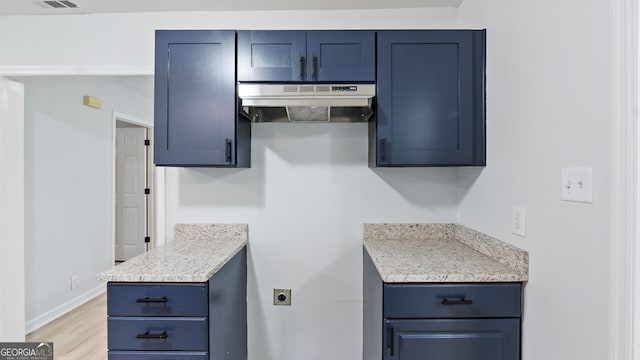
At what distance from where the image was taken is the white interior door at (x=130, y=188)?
501 centimetres

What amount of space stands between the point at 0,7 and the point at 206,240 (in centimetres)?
191

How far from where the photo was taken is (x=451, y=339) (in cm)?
147

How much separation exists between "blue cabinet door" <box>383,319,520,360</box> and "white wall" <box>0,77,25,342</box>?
2.58 meters

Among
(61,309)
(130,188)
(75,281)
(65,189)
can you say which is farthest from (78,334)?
(130,188)

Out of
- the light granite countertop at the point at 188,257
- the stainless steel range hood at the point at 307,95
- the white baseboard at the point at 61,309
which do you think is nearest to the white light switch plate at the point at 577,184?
the stainless steel range hood at the point at 307,95

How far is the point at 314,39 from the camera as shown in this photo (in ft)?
6.34

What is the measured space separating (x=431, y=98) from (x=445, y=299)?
3.39 ft

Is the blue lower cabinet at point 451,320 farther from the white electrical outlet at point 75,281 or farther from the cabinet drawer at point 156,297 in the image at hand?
the white electrical outlet at point 75,281

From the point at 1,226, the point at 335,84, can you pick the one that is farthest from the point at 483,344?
the point at 1,226

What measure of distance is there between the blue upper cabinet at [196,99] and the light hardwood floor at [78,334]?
1.76 m

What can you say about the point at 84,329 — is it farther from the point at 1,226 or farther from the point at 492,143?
the point at 492,143

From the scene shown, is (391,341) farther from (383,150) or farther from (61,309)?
(61,309)

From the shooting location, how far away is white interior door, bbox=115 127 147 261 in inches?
197

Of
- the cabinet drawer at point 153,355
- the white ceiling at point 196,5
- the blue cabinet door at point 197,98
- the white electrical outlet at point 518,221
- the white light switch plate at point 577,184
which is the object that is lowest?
the cabinet drawer at point 153,355
